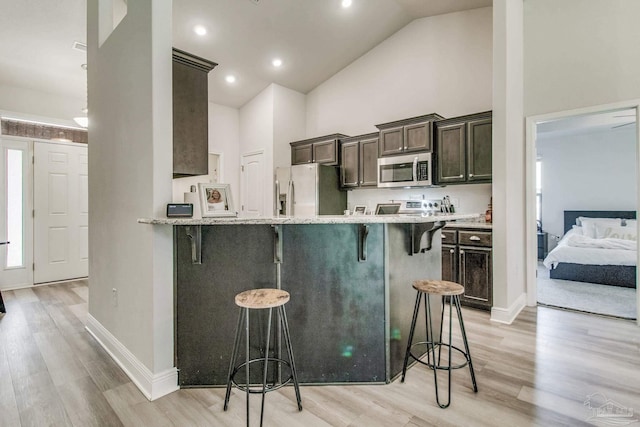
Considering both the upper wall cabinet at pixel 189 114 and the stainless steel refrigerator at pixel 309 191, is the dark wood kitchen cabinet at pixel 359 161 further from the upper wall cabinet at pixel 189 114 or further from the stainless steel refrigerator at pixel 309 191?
the upper wall cabinet at pixel 189 114

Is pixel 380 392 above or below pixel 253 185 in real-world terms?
below

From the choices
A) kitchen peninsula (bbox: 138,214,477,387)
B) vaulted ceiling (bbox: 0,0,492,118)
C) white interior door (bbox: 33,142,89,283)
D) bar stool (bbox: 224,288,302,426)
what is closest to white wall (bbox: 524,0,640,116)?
vaulted ceiling (bbox: 0,0,492,118)

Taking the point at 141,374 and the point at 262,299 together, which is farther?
the point at 141,374

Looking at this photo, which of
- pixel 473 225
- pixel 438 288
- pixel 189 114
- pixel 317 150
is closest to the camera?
pixel 438 288

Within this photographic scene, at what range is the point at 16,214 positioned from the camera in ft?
15.4

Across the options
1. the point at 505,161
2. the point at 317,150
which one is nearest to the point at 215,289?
the point at 505,161

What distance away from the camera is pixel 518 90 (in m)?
3.56

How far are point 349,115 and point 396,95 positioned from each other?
2.87 ft

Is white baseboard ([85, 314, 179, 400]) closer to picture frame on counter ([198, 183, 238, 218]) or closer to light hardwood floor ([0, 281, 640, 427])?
light hardwood floor ([0, 281, 640, 427])

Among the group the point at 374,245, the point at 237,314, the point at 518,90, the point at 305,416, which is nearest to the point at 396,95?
the point at 518,90

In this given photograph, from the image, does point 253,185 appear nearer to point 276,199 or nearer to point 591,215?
point 276,199

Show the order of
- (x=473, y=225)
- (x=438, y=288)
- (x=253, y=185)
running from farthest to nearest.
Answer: (x=253, y=185)
(x=473, y=225)
(x=438, y=288)

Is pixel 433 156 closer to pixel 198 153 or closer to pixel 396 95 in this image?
pixel 396 95

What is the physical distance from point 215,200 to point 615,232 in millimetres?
6909
